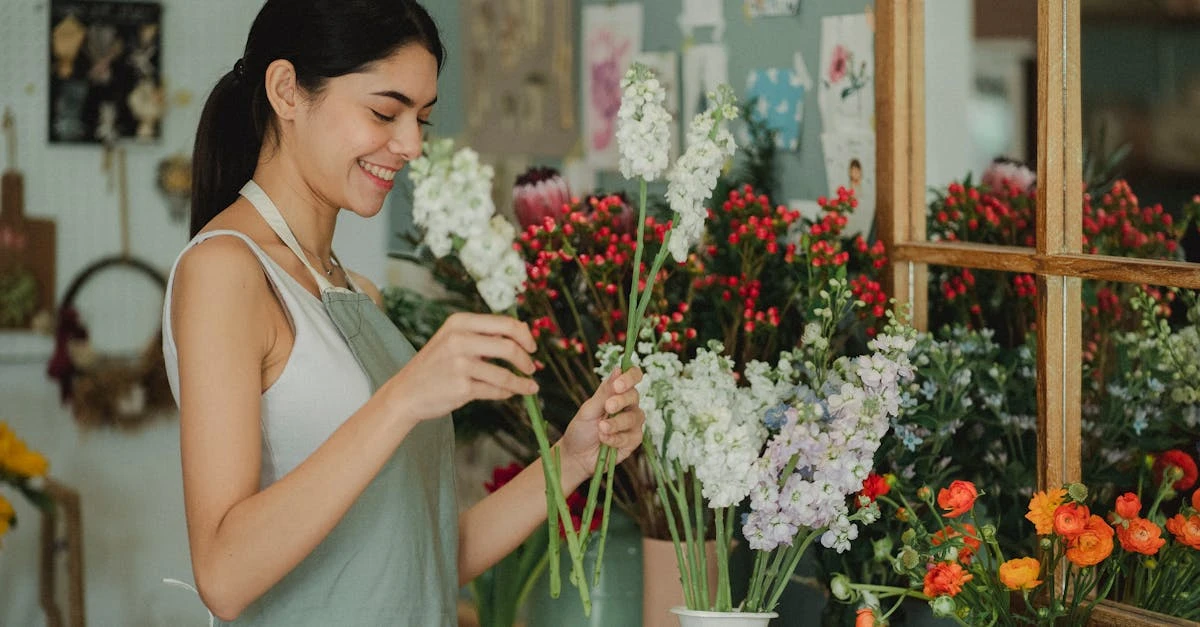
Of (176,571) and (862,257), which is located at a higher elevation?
(862,257)

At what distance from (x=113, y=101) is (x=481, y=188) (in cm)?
256

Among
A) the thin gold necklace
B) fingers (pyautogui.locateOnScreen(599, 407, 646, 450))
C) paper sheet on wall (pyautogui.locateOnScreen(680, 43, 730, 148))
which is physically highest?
paper sheet on wall (pyautogui.locateOnScreen(680, 43, 730, 148))

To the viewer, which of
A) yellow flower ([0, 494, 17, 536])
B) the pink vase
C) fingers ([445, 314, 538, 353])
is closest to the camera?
fingers ([445, 314, 538, 353])

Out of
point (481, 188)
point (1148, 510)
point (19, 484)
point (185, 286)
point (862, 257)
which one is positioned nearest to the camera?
point (481, 188)

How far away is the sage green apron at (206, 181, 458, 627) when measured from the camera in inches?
54.1

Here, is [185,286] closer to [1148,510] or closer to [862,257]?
[862,257]

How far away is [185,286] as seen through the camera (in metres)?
1.26

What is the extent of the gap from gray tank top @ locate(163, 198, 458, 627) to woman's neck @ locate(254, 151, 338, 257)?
0.08m

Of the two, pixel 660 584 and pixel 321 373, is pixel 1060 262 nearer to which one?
pixel 660 584

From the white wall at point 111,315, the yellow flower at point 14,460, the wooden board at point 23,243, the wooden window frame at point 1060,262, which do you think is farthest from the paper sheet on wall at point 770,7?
the wooden board at point 23,243

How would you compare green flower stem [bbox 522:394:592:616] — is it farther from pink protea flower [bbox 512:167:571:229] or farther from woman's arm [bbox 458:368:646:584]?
pink protea flower [bbox 512:167:571:229]

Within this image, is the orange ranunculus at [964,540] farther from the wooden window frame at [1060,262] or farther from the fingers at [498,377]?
the fingers at [498,377]

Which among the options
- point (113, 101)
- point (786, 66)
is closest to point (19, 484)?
point (113, 101)

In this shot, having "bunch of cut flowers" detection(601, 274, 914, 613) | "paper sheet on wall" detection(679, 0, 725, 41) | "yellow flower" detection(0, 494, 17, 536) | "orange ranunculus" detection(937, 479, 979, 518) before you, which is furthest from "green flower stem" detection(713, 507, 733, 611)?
"yellow flower" detection(0, 494, 17, 536)
